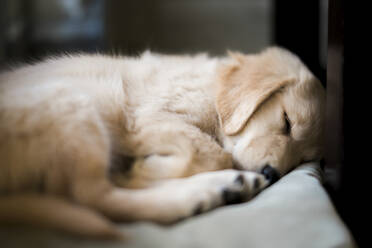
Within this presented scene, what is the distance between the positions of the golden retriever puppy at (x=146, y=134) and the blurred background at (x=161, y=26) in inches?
42.9

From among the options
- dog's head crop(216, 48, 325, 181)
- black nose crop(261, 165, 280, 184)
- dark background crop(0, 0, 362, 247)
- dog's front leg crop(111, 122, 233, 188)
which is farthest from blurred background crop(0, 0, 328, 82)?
dog's front leg crop(111, 122, 233, 188)

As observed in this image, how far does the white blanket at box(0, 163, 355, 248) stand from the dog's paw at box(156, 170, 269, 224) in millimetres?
39

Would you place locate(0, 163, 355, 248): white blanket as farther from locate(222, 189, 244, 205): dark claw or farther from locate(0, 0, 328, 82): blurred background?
locate(0, 0, 328, 82): blurred background

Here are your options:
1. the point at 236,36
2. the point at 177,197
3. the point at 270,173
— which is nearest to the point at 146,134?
the point at 177,197

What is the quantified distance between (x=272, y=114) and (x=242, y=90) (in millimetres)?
181

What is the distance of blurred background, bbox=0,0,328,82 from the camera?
2.97 m

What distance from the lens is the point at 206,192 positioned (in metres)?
1.16

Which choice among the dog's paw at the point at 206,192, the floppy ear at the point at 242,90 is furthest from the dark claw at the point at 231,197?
the floppy ear at the point at 242,90

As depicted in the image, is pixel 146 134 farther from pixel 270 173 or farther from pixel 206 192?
pixel 270 173

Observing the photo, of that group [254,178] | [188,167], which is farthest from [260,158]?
[188,167]

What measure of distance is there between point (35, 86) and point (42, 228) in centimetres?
58

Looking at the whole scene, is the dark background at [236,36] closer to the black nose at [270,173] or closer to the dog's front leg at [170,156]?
the black nose at [270,173]

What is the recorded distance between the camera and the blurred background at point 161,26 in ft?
9.76

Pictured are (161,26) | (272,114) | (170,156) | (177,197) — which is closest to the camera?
(177,197)
